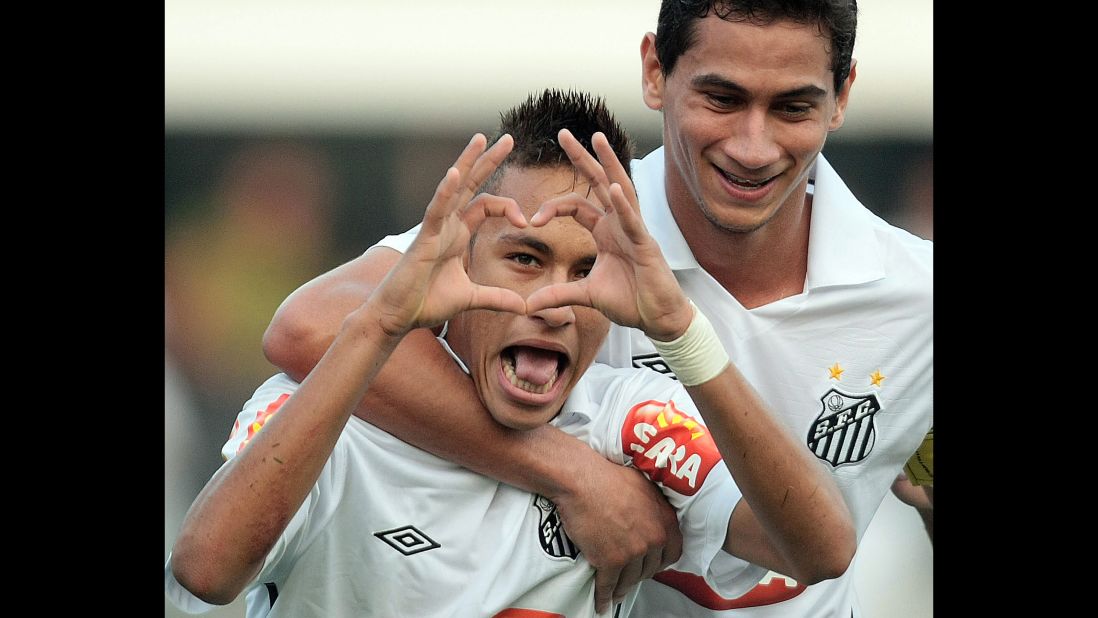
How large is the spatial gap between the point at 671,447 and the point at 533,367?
261mm

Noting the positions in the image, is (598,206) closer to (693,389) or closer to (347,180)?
(693,389)

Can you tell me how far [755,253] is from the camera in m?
2.51

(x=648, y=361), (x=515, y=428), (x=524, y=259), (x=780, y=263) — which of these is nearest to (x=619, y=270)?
(x=524, y=259)

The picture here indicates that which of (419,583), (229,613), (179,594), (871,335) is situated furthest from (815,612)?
(229,613)

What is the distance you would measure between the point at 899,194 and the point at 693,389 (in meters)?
4.02

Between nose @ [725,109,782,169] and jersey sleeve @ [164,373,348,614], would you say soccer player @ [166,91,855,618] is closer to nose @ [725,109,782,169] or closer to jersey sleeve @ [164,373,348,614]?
jersey sleeve @ [164,373,348,614]

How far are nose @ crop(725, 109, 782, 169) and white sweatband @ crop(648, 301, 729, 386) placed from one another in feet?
1.87

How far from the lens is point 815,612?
2.57 meters

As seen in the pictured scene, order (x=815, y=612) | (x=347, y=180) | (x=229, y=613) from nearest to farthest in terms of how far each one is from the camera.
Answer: (x=815, y=612) < (x=229, y=613) < (x=347, y=180)

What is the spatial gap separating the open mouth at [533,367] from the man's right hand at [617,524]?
16cm

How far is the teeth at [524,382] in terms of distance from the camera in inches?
77.5

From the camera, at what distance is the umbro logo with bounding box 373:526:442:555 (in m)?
1.97

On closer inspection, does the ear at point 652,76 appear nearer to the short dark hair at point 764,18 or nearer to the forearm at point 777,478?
the short dark hair at point 764,18

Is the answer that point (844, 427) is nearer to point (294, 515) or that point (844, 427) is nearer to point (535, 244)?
point (535, 244)
